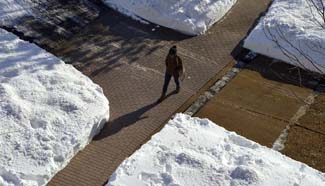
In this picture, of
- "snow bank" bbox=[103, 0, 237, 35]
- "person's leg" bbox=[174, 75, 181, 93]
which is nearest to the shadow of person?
"person's leg" bbox=[174, 75, 181, 93]

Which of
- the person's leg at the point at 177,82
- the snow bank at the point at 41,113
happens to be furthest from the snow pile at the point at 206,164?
the person's leg at the point at 177,82

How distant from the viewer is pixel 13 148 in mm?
10312

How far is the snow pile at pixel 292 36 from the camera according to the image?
13.7 meters

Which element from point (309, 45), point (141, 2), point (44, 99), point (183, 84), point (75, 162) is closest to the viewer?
point (75, 162)

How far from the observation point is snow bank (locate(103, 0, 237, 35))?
1482 centimetres

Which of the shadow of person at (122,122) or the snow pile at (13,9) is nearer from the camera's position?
the shadow of person at (122,122)

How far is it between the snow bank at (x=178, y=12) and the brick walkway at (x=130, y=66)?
0.74 feet

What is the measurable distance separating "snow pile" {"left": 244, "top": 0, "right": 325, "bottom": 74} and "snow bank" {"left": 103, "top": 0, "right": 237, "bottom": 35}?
4.07 feet

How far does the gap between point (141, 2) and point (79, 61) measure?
2.81 metres

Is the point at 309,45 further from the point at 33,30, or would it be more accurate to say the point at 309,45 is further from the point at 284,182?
the point at 33,30

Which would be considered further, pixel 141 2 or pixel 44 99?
pixel 141 2

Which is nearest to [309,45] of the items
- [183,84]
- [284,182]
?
[183,84]

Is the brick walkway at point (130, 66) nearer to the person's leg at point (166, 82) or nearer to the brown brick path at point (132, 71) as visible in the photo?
the brown brick path at point (132, 71)

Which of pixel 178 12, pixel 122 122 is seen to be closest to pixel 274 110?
pixel 122 122
